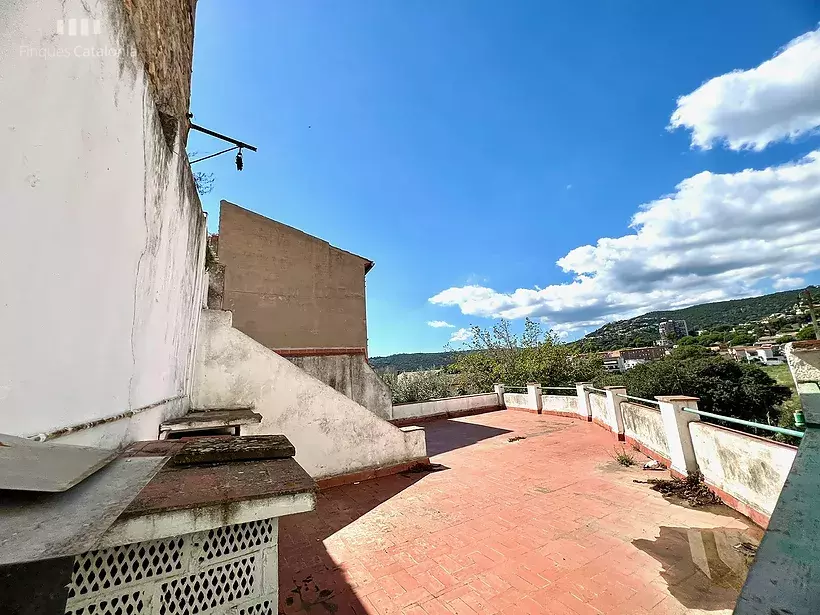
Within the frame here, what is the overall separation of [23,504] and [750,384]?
23507 millimetres

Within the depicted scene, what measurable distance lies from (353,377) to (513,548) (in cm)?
913

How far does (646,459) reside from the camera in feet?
23.5

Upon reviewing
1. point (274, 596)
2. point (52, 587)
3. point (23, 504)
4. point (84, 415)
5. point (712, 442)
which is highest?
point (84, 415)

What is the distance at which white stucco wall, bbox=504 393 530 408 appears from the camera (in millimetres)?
15360

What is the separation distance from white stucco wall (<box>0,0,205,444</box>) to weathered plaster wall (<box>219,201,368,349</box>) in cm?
902

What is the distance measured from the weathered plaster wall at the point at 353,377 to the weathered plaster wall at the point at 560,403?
6196 mm

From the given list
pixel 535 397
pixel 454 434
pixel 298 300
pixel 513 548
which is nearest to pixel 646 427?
pixel 513 548

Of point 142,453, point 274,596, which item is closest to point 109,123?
point 142,453

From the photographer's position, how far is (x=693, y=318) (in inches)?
4149

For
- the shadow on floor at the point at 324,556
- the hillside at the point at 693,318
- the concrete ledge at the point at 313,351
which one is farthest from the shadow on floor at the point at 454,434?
the hillside at the point at 693,318

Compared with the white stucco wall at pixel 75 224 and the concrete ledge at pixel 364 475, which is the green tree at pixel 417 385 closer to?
the concrete ledge at pixel 364 475

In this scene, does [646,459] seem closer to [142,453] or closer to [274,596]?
[274,596]

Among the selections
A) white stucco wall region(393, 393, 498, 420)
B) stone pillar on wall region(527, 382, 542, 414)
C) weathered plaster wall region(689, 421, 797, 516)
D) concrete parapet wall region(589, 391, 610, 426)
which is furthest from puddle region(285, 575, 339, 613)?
stone pillar on wall region(527, 382, 542, 414)

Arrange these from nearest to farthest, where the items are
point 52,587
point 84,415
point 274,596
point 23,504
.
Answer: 1. point 52,587
2. point 23,504
3. point 274,596
4. point 84,415
